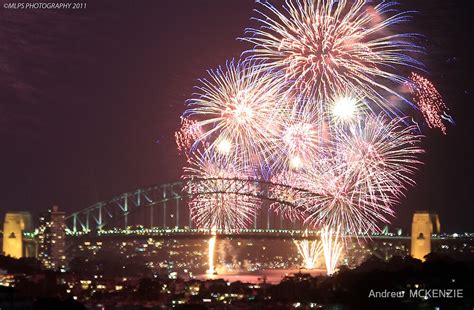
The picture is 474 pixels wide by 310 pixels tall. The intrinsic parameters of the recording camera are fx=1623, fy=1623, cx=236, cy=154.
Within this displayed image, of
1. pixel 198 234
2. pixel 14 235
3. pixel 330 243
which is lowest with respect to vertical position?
pixel 330 243

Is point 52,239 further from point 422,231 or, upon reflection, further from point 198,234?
point 422,231

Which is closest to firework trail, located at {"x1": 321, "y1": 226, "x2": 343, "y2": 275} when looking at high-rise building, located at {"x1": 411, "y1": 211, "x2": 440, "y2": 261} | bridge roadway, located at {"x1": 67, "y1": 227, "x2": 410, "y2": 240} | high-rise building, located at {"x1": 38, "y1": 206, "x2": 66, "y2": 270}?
bridge roadway, located at {"x1": 67, "y1": 227, "x2": 410, "y2": 240}

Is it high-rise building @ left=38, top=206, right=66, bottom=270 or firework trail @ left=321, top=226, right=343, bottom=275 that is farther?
high-rise building @ left=38, top=206, right=66, bottom=270

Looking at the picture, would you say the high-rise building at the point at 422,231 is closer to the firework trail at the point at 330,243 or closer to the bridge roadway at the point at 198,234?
the bridge roadway at the point at 198,234

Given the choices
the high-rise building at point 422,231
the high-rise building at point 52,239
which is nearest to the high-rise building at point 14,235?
the high-rise building at point 52,239

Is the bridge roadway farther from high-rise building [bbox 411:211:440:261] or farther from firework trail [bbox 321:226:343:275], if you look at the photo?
firework trail [bbox 321:226:343:275]

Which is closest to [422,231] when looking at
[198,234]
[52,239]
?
[198,234]

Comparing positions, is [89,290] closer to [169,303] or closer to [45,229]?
[169,303]
